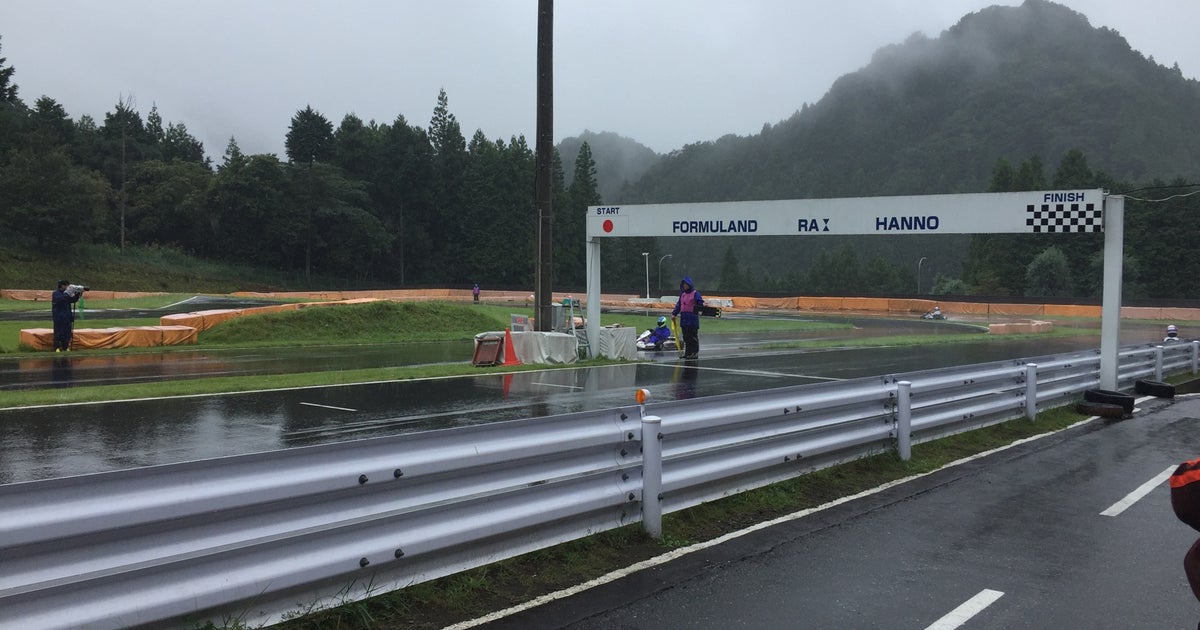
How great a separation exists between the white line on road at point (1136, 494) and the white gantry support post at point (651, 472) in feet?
12.6

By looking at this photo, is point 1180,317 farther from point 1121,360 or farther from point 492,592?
point 492,592

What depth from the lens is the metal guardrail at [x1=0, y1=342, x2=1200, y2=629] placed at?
11.9 feet

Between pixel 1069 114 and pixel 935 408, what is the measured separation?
187 meters

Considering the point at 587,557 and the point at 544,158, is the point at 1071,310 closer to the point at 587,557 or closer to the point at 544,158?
the point at 544,158

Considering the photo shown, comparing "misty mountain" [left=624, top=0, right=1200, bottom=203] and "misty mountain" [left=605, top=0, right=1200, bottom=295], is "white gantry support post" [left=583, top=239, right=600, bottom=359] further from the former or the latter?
"misty mountain" [left=624, top=0, right=1200, bottom=203]

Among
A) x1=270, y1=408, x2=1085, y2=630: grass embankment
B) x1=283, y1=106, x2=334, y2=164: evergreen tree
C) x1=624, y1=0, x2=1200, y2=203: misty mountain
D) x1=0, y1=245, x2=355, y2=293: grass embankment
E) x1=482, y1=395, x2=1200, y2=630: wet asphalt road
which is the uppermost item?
x1=624, y1=0, x2=1200, y2=203: misty mountain

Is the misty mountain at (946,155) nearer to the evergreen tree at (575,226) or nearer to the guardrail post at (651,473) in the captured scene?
the evergreen tree at (575,226)

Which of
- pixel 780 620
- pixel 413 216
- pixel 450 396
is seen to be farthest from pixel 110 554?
pixel 413 216

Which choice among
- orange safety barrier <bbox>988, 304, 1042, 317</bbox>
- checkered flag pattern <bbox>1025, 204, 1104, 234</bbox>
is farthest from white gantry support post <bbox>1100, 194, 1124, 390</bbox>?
orange safety barrier <bbox>988, 304, 1042, 317</bbox>

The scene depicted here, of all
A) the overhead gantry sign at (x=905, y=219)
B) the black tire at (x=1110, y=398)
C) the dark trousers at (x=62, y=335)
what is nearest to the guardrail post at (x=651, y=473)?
the black tire at (x=1110, y=398)

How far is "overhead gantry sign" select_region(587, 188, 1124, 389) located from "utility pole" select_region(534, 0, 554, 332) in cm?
130

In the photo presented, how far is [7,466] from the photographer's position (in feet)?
27.5

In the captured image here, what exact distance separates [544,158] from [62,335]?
12731 millimetres

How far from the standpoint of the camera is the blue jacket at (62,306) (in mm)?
21528
